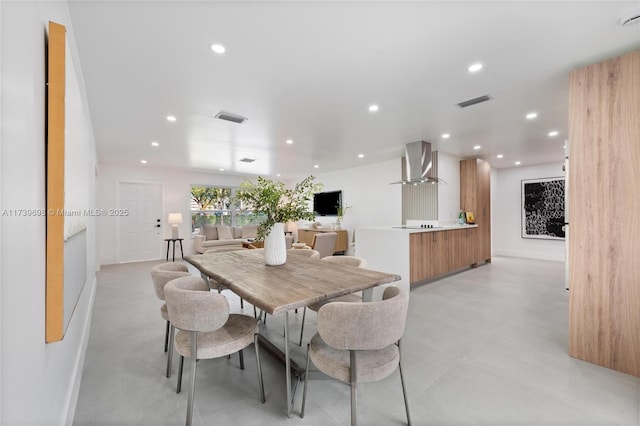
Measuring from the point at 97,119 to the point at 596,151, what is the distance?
5.51 metres

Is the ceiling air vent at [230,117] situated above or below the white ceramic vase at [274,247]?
above

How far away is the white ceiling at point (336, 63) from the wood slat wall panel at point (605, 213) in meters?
0.29

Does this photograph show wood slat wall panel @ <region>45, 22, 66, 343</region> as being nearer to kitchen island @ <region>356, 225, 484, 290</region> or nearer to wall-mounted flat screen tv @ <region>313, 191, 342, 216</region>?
Result: kitchen island @ <region>356, 225, 484, 290</region>

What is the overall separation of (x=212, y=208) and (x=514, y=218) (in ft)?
29.0

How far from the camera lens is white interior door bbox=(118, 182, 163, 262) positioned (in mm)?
6848

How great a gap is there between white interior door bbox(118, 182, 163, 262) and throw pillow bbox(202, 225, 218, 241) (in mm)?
1142

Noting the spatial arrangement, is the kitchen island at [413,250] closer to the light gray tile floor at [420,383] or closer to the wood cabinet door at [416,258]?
the wood cabinet door at [416,258]

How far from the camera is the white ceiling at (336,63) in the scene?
175cm

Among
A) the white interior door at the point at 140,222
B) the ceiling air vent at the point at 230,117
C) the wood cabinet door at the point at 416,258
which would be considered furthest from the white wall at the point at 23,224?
the white interior door at the point at 140,222

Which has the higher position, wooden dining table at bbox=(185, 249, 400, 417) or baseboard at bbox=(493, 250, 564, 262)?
wooden dining table at bbox=(185, 249, 400, 417)

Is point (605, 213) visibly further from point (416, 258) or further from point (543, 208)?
point (543, 208)

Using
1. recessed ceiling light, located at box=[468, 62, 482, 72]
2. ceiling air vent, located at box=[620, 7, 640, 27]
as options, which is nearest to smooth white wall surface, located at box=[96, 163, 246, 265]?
recessed ceiling light, located at box=[468, 62, 482, 72]

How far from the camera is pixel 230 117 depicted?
3578 mm

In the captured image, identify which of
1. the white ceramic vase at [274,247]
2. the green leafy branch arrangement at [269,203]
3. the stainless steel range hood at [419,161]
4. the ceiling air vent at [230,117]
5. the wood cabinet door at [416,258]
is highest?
the ceiling air vent at [230,117]
